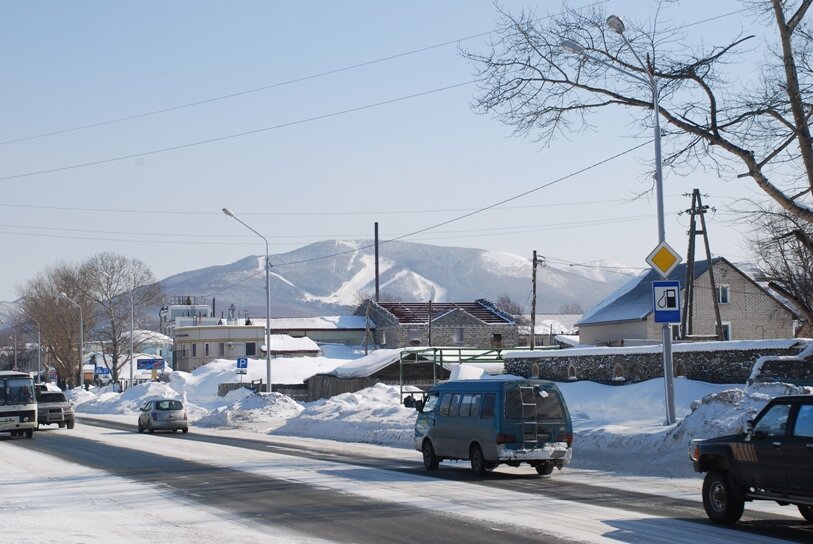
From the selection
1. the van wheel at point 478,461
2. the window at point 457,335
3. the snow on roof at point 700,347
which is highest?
the window at point 457,335

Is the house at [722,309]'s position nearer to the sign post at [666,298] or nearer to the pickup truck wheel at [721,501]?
the sign post at [666,298]

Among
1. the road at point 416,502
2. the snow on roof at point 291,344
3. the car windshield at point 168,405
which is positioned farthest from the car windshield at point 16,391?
the snow on roof at point 291,344

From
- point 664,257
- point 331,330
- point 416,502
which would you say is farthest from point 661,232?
point 331,330

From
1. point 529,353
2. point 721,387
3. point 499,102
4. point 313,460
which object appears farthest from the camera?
point 529,353

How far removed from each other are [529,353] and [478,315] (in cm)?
6656

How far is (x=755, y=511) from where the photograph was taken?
577 inches

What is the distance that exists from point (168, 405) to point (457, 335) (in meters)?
66.3

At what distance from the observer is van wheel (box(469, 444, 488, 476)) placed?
20109mm

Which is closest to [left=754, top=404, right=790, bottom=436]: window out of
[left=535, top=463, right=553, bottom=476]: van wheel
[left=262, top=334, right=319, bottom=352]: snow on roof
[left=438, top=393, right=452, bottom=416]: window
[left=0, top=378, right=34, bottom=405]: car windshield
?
[left=535, top=463, right=553, bottom=476]: van wheel

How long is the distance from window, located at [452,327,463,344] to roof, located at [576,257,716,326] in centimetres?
2822

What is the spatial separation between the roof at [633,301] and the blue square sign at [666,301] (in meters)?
47.5

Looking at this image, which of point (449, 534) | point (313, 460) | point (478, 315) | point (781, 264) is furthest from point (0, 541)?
point (478, 315)

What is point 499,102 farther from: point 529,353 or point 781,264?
point 781,264

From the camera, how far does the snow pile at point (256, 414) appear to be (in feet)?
152
